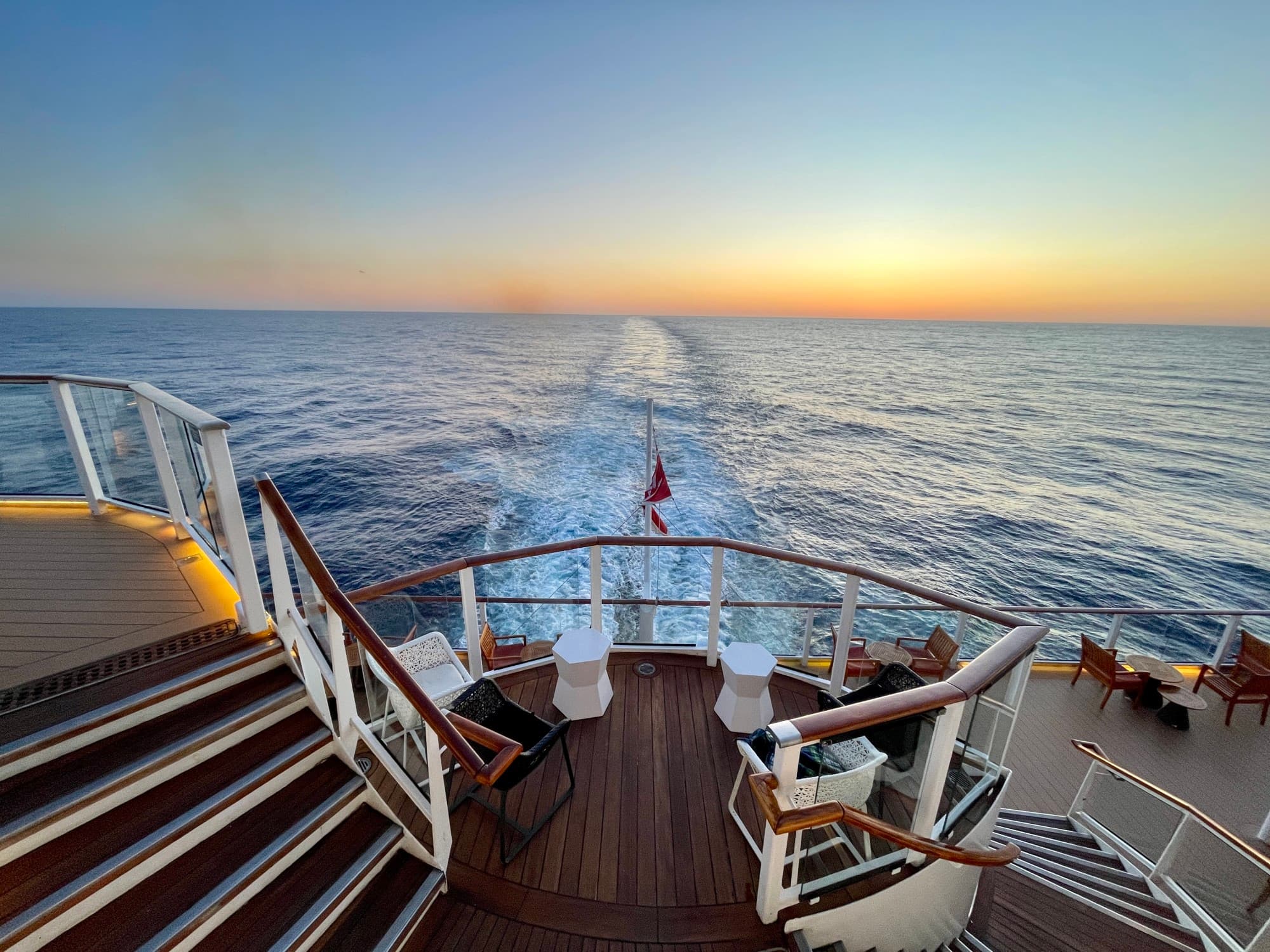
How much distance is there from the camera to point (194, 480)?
3236mm

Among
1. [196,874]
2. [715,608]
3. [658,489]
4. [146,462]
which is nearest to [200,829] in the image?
[196,874]

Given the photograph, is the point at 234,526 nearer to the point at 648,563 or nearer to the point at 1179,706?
→ the point at 648,563

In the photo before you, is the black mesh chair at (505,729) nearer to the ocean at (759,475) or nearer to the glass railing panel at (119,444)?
the ocean at (759,475)

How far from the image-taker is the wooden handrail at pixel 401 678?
1862mm

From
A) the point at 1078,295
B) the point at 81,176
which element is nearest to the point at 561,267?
the point at 81,176

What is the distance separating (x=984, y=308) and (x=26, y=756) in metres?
74.6

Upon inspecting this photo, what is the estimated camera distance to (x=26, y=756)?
195 cm

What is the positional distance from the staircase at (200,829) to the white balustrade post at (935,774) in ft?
7.89

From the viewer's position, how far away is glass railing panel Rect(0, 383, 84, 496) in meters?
3.90

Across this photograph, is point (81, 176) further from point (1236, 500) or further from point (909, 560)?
point (1236, 500)

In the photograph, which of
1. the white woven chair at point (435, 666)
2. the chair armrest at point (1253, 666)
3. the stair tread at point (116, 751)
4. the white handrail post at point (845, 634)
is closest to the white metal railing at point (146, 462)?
the stair tread at point (116, 751)

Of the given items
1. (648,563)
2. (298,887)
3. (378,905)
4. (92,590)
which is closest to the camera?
(298,887)

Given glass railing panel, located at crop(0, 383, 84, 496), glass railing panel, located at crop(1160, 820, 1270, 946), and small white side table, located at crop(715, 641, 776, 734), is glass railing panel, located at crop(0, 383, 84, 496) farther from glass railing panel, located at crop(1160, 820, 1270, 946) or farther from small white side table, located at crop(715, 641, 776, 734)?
glass railing panel, located at crop(1160, 820, 1270, 946)

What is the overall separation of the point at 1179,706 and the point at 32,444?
1244 cm
